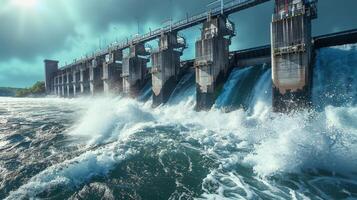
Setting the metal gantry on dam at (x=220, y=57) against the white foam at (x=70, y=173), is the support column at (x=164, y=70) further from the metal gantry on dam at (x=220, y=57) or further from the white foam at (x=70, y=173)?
the white foam at (x=70, y=173)

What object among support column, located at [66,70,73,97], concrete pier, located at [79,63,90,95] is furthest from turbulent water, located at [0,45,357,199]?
support column, located at [66,70,73,97]

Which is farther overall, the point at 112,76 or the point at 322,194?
the point at 112,76

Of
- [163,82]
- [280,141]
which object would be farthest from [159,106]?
[280,141]

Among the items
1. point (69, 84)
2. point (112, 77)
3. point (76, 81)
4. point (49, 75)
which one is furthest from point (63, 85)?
point (112, 77)

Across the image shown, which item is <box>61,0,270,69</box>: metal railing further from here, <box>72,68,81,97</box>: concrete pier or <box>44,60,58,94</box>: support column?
<box>44,60,58,94</box>: support column

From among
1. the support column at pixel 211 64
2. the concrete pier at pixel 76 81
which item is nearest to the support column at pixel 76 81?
the concrete pier at pixel 76 81

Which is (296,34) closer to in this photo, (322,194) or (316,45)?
(316,45)
